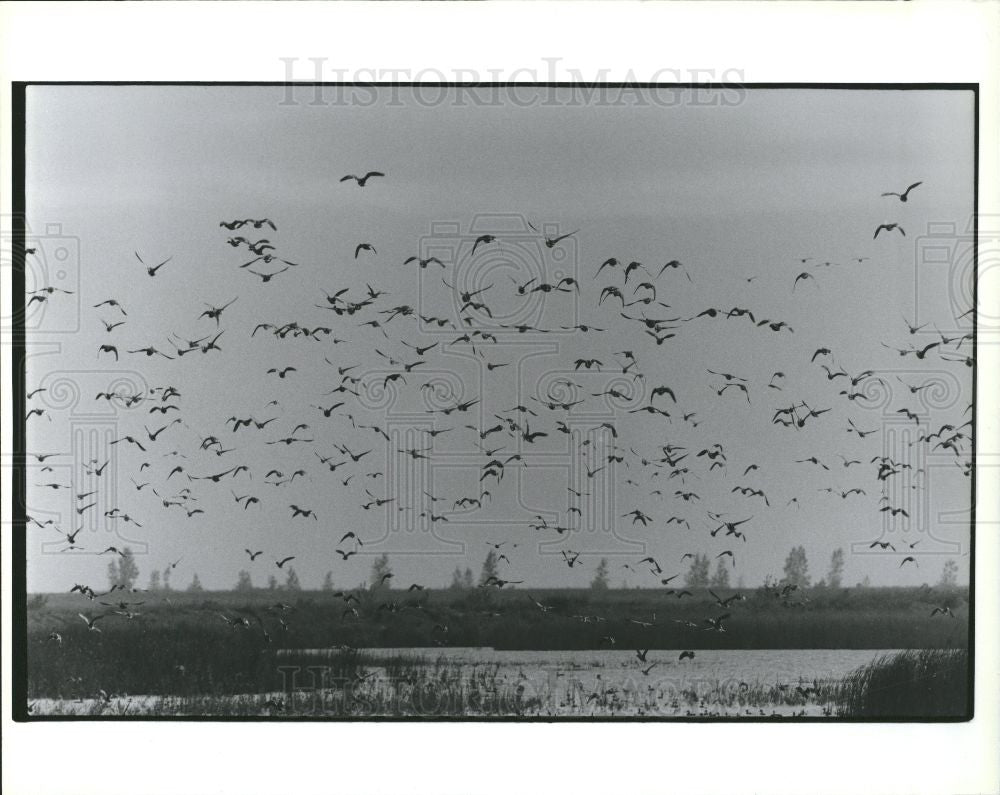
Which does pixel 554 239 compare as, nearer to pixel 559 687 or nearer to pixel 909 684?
pixel 559 687

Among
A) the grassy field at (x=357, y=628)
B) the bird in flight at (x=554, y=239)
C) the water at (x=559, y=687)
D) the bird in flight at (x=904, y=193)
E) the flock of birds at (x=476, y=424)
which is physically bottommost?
the water at (x=559, y=687)

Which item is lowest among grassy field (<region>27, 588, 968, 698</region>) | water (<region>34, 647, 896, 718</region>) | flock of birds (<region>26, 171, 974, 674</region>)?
water (<region>34, 647, 896, 718</region>)

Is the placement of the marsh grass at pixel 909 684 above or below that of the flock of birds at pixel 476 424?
below

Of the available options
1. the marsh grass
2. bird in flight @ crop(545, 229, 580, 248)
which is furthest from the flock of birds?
the marsh grass

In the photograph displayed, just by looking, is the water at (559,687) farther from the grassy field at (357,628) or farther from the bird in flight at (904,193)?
the bird in flight at (904,193)

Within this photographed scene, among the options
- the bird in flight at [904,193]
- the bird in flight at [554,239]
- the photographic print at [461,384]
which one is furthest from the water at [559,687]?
the bird in flight at [904,193]

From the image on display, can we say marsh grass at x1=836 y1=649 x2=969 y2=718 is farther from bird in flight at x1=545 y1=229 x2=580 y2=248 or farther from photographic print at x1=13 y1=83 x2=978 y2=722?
bird in flight at x1=545 y1=229 x2=580 y2=248
